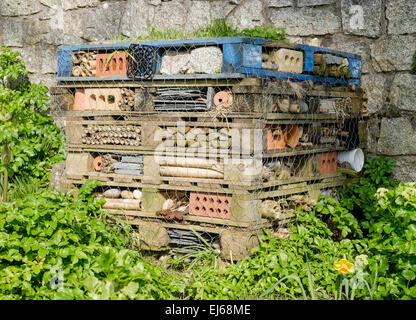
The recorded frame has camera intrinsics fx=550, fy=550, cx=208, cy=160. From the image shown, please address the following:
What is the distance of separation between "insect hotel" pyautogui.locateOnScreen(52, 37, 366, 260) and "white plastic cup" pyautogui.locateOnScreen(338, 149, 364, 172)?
90mm

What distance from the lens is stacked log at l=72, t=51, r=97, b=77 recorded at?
483 cm

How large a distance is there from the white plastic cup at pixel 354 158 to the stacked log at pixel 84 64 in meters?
2.42

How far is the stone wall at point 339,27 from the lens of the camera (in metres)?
5.29

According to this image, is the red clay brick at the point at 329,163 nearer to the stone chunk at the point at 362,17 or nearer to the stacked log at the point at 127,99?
the stone chunk at the point at 362,17

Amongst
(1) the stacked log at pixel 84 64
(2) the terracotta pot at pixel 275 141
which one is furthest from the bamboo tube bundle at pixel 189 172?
(1) the stacked log at pixel 84 64

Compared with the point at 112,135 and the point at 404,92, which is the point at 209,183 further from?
the point at 404,92

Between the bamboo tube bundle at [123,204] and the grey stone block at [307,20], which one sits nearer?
the bamboo tube bundle at [123,204]

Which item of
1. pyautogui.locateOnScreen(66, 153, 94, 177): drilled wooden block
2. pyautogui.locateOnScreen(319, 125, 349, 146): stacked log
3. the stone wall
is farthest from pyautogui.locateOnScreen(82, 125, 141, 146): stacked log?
the stone wall

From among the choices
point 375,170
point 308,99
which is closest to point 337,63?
point 308,99

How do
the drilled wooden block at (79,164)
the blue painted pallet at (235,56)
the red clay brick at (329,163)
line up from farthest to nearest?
1. the red clay brick at (329,163)
2. the drilled wooden block at (79,164)
3. the blue painted pallet at (235,56)

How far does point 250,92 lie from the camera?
4.02 metres

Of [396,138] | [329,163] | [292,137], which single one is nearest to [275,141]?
[292,137]

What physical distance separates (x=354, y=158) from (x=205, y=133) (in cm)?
171
